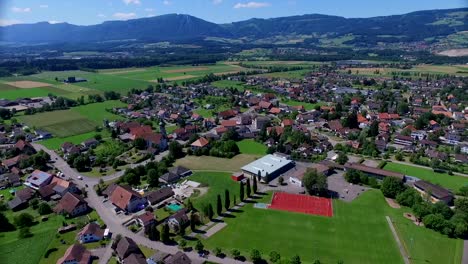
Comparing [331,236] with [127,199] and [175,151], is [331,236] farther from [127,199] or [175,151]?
[175,151]

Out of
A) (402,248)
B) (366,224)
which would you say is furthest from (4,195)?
(402,248)

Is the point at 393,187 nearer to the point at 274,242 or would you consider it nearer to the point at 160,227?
the point at 274,242

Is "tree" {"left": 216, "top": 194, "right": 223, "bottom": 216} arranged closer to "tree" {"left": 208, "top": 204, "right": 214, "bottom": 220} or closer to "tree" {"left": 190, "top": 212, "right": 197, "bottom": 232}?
"tree" {"left": 208, "top": 204, "right": 214, "bottom": 220}

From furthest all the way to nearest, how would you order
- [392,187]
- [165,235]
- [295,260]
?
[392,187]
[165,235]
[295,260]

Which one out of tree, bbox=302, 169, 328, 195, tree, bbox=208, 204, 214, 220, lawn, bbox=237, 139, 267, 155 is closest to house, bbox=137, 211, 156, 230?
tree, bbox=208, 204, 214, 220

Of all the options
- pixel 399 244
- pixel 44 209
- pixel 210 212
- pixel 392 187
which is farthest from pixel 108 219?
Answer: pixel 392 187
